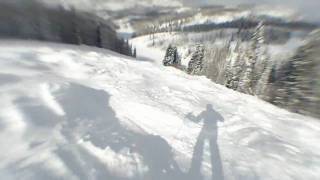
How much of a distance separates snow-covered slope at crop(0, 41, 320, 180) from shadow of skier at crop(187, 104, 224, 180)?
0.02 m

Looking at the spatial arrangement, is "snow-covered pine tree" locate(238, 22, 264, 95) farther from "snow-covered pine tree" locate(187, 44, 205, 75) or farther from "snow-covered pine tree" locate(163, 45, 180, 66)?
"snow-covered pine tree" locate(163, 45, 180, 66)

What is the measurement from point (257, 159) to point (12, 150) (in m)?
4.85

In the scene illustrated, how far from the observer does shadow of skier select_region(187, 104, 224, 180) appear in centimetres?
648

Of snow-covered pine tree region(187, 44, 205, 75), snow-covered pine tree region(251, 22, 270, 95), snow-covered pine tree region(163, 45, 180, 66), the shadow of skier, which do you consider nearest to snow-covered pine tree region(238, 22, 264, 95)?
snow-covered pine tree region(251, 22, 270, 95)

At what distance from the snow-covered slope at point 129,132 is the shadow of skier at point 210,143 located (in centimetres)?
2

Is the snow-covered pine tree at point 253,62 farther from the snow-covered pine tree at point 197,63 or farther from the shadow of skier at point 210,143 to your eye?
the shadow of skier at point 210,143

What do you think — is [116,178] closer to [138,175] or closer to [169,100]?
[138,175]

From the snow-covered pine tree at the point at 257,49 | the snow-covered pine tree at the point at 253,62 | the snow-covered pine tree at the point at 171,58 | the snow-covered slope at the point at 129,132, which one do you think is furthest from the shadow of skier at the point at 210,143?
the snow-covered pine tree at the point at 171,58

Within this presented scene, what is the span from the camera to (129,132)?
7.39 metres

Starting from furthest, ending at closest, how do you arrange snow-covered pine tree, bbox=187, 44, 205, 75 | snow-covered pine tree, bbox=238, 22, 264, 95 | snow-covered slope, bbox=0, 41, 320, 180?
snow-covered pine tree, bbox=187, 44, 205, 75 → snow-covered pine tree, bbox=238, 22, 264, 95 → snow-covered slope, bbox=0, 41, 320, 180

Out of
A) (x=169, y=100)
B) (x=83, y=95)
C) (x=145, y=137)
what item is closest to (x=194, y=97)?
(x=169, y=100)

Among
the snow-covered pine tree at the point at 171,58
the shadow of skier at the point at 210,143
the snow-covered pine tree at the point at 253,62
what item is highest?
the shadow of skier at the point at 210,143

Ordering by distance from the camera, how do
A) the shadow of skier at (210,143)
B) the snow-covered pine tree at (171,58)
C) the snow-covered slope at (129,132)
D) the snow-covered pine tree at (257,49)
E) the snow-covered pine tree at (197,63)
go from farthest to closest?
the snow-covered pine tree at (171,58) < the snow-covered pine tree at (197,63) < the snow-covered pine tree at (257,49) < the shadow of skier at (210,143) < the snow-covered slope at (129,132)

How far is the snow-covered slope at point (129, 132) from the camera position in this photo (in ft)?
19.1
